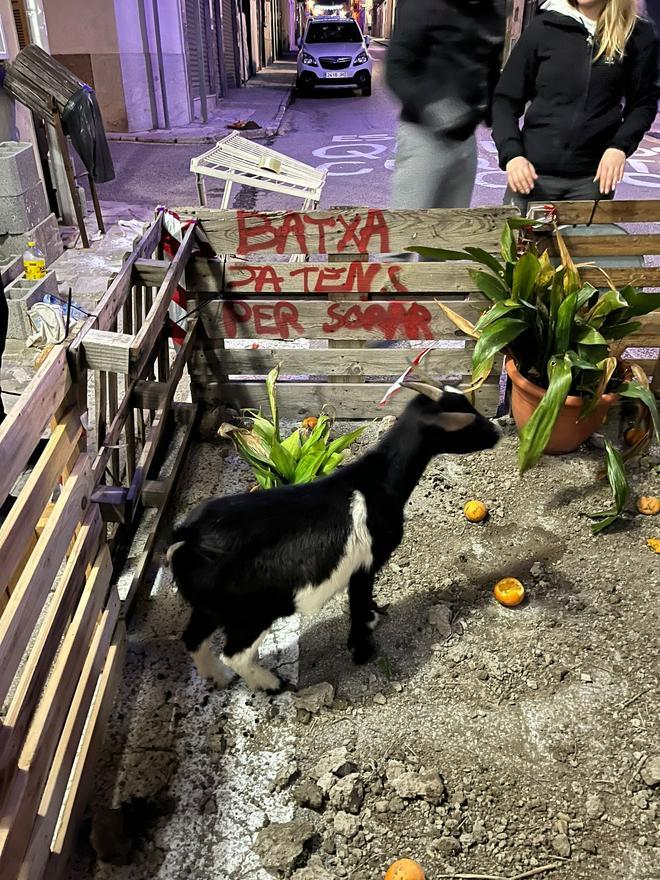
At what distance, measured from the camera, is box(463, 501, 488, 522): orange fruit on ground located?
12.0 ft

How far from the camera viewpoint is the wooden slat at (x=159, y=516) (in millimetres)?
3105

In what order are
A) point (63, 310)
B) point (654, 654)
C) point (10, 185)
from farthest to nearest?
point (10, 185), point (63, 310), point (654, 654)

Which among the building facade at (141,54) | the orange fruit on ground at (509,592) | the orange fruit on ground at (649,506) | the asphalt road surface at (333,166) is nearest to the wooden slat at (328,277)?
the orange fruit on ground at (649,506)

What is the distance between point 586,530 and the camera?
3.59m

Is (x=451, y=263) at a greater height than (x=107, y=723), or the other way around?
(x=451, y=263)

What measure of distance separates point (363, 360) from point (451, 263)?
805mm

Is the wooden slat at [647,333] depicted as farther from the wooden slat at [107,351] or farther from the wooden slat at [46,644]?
the wooden slat at [46,644]

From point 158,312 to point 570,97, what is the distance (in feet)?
8.76

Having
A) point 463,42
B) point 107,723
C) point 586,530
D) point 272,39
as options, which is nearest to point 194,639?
point 107,723

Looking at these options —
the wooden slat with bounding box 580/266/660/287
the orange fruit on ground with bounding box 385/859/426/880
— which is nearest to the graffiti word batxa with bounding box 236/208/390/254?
the wooden slat with bounding box 580/266/660/287

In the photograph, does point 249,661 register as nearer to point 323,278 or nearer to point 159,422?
point 159,422

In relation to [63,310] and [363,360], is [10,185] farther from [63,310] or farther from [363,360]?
[363,360]

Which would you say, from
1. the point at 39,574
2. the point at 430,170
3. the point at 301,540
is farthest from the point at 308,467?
the point at 430,170

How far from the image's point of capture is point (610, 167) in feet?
12.6
